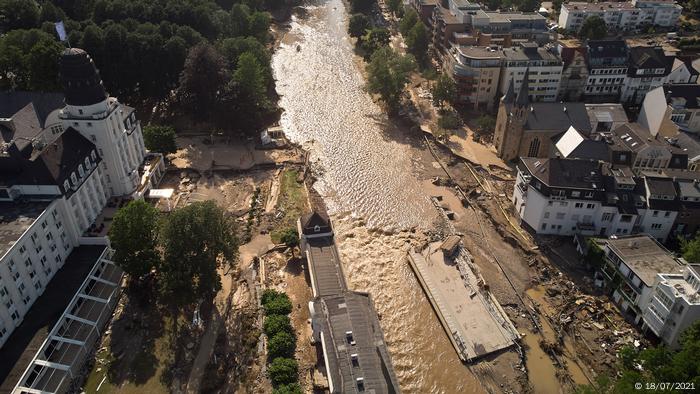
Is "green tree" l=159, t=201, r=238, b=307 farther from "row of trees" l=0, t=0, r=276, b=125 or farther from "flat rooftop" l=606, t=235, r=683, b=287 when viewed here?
"flat rooftop" l=606, t=235, r=683, b=287

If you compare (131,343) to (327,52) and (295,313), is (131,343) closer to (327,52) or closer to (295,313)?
(295,313)

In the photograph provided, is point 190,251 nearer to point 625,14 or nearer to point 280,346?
point 280,346

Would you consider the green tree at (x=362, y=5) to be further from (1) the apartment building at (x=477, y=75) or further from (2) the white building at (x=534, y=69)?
(2) the white building at (x=534, y=69)

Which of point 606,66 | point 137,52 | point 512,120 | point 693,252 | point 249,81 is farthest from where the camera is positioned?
point 606,66

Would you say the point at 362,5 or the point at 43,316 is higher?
the point at 362,5

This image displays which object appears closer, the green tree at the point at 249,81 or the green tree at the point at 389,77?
the green tree at the point at 249,81

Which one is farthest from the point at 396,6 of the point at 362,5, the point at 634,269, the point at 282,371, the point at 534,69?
the point at 282,371

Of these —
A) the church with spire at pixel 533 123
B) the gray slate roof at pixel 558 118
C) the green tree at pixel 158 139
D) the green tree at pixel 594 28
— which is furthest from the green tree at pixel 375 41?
the green tree at pixel 158 139
